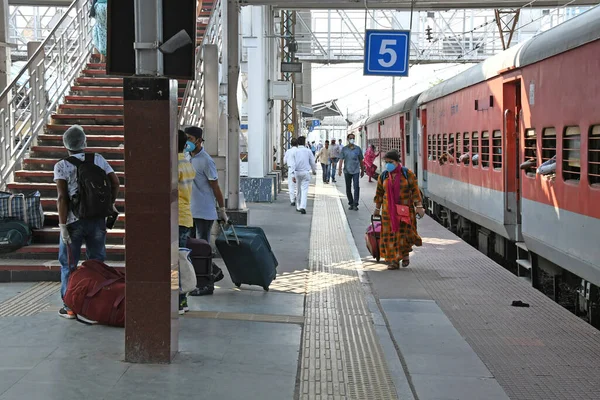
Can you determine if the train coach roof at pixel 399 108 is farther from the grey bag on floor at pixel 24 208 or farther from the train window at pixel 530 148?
the grey bag on floor at pixel 24 208

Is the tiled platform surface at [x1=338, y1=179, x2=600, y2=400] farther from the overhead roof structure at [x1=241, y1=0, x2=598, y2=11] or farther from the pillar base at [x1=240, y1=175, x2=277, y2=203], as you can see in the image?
the pillar base at [x1=240, y1=175, x2=277, y2=203]

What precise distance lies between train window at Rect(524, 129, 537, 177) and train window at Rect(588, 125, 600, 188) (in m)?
2.12

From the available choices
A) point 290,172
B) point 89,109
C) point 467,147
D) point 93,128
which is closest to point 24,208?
point 93,128

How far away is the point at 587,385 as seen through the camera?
19.3 feet

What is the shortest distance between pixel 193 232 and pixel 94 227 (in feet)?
5.52

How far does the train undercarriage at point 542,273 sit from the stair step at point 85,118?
20.6ft

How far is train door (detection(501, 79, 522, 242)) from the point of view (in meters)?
10.7

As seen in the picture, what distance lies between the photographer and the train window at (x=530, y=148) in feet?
31.4

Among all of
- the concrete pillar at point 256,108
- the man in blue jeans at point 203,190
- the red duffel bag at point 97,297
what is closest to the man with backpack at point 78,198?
the red duffel bag at point 97,297

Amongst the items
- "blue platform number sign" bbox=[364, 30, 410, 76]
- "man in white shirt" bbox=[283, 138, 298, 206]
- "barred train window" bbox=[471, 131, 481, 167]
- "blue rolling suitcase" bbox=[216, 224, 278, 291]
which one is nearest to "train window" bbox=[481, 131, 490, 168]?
"barred train window" bbox=[471, 131, 481, 167]

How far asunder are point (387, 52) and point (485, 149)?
680 centimetres

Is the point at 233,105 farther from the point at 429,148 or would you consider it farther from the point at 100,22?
the point at 429,148

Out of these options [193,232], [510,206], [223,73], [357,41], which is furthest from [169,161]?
[357,41]

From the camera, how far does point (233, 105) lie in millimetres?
12922
